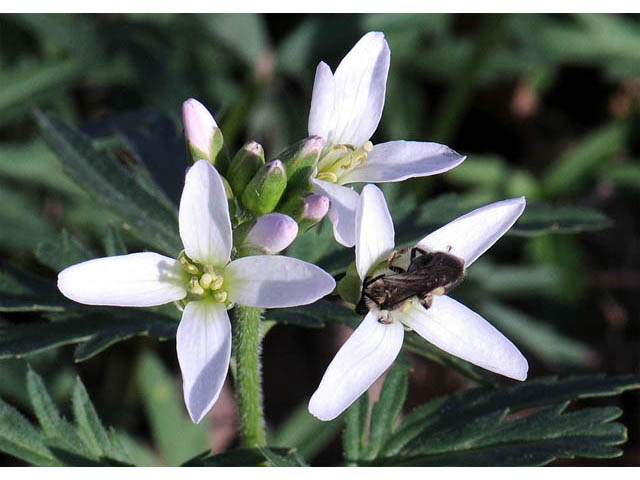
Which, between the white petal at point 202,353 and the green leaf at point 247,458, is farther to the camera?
the green leaf at point 247,458

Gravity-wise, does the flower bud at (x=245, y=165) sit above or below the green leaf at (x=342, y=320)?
above

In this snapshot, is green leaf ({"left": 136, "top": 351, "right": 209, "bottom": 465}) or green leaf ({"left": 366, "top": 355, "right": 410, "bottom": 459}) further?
green leaf ({"left": 136, "top": 351, "right": 209, "bottom": 465})

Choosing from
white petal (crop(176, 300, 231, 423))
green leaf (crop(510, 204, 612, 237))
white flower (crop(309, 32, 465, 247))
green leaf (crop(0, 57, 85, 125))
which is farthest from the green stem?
green leaf (crop(0, 57, 85, 125))

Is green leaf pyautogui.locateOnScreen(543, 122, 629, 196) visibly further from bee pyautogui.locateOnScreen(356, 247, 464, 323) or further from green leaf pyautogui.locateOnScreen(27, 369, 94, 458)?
green leaf pyautogui.locateOnScreen(27, 369, 94, 458)

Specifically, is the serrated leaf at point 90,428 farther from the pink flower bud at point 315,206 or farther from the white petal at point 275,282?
the pink flower bud at point 315,206

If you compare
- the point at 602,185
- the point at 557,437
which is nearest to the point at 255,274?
the point at 557,437

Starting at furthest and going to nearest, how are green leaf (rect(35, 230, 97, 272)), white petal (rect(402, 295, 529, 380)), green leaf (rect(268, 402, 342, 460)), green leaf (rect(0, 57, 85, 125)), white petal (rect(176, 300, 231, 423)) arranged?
green leaf (rect(0, 57, 85, 125)) → green leaf (rect(268, 402, 342, 460)) → green leaf (rect(35, 230, 97, 272)) → white petal (rect(402, 295, 529, 380)) → white petal (rect(176, 300, 231, 423))

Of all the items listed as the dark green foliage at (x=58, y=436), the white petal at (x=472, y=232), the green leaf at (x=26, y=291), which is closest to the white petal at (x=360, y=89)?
the white petal at (x=472, y=232)
